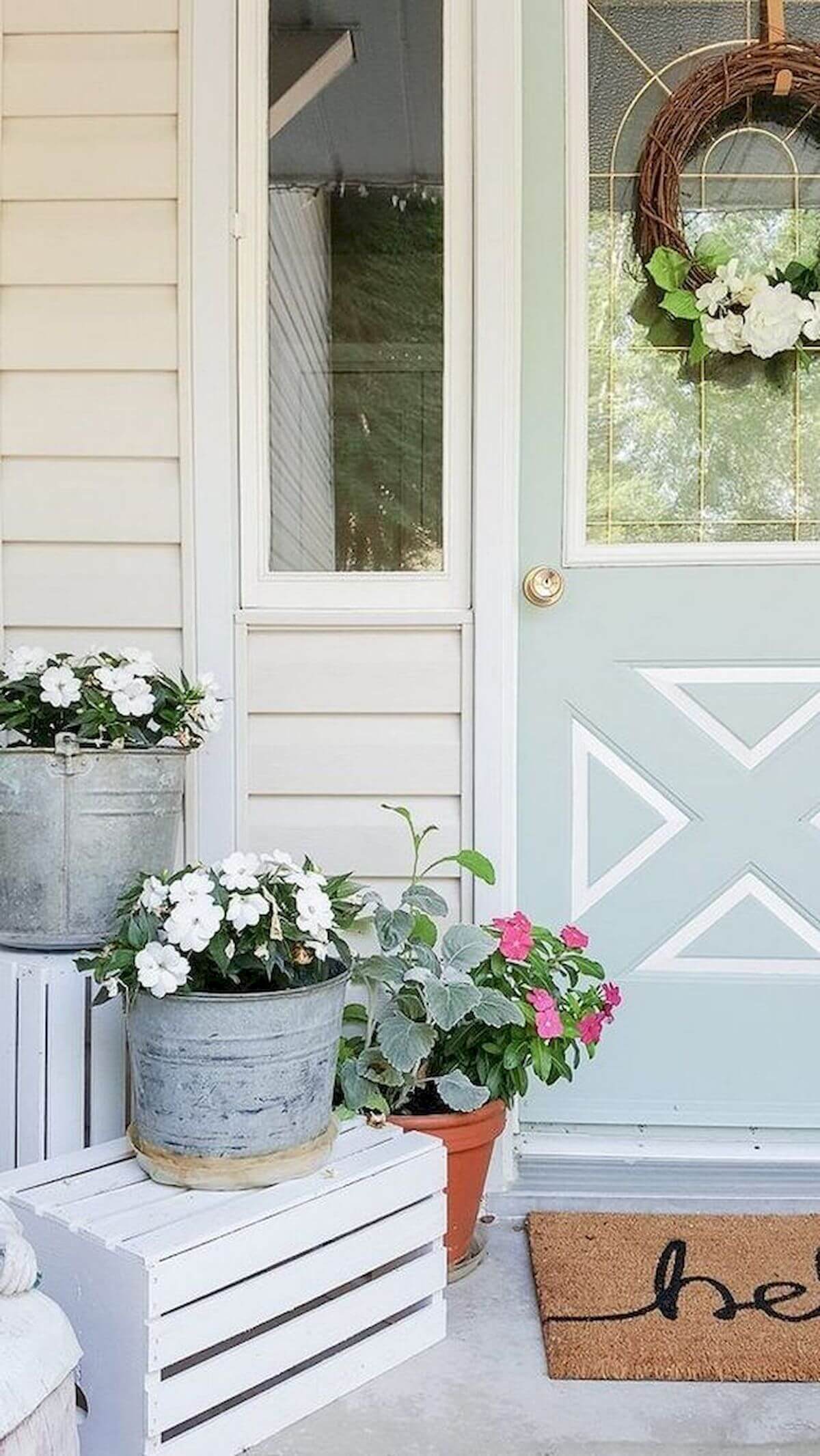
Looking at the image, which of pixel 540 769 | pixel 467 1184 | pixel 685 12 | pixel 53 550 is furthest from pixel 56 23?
pixel 467 1184

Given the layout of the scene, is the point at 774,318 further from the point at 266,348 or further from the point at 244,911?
the point at 244,911

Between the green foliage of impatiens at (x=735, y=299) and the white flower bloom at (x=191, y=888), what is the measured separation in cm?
125

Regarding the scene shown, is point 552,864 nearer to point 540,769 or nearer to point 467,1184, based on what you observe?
point 540,769

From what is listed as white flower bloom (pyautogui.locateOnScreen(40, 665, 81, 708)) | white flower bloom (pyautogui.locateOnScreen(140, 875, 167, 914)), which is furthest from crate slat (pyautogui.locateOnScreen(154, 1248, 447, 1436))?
white flower bloom (pyautogui.locateOnScreen(40, 665, 81, 708))

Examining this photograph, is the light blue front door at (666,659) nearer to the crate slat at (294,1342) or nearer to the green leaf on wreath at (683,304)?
the green leaf on wreath at (683,304)

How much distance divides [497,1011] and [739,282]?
4.14ft

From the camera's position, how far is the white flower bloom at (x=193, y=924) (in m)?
1.48

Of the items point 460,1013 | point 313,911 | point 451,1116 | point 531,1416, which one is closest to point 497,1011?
point 460,1013

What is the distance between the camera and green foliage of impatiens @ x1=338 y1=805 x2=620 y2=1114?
179 cm

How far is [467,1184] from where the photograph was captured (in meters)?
1.84

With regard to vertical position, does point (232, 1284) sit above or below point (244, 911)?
below

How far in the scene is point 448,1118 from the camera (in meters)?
1.80

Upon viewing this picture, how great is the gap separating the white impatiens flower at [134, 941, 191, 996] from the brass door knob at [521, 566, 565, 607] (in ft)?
3.11

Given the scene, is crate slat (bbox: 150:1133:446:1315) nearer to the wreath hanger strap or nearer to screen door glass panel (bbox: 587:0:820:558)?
screen door glass panel (bbox: 587:0:820:558)
